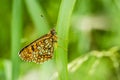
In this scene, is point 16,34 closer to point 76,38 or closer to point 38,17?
point 38,17

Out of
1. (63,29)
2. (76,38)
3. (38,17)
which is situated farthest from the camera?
(76,38)

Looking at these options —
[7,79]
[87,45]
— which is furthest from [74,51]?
[7,79]

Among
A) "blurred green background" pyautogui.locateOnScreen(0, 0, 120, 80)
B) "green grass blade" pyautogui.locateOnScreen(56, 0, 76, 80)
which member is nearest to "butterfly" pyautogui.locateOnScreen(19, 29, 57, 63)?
"blurred green background" pyautogui.locateOnScreen(0, 0, 120, 80)

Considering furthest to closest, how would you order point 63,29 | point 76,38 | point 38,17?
point 76,38
point 38,17
point 63,29

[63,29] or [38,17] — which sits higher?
[38,17]

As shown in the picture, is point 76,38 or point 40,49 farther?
point 76,38

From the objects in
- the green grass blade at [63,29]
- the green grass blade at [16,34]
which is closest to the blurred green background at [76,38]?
the green grass blade at [16,34]

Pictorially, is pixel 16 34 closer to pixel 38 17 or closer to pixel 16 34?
pixel 16 34

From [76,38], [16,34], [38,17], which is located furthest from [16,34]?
[76,38]
